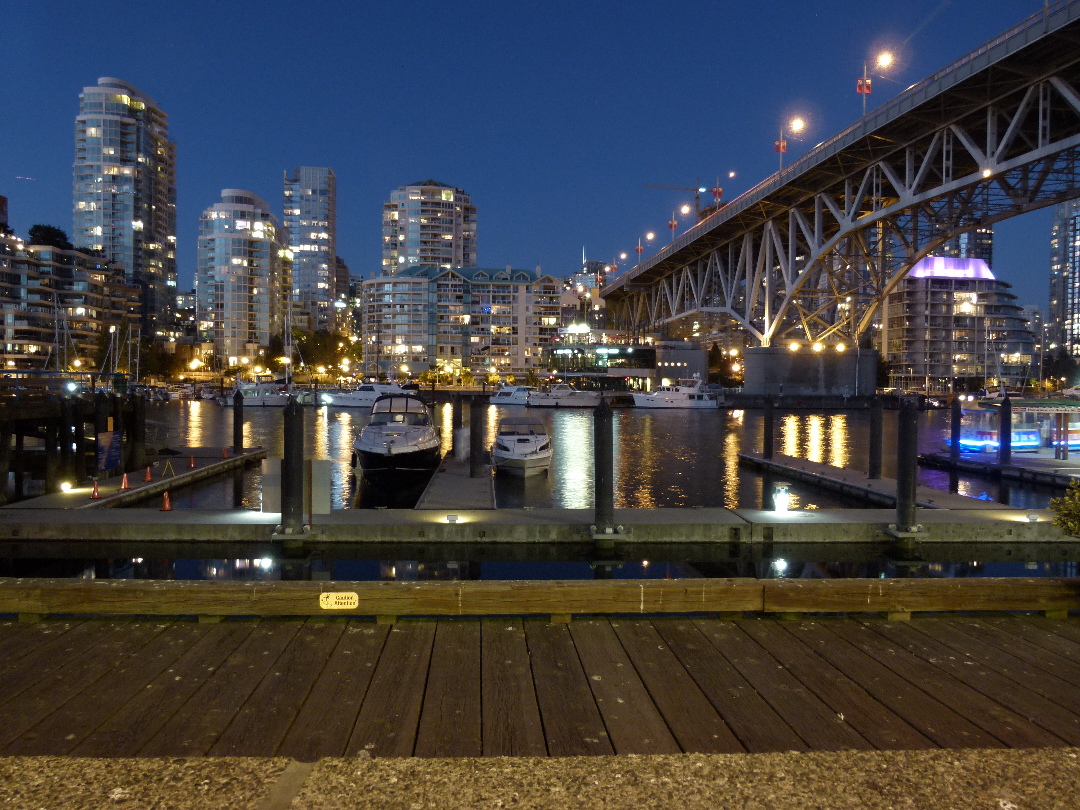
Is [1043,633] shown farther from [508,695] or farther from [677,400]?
[677,400]

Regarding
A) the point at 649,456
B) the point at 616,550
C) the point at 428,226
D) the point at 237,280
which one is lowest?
the point at 616,550

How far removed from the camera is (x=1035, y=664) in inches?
229

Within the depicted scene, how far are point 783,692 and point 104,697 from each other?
15.8 ft

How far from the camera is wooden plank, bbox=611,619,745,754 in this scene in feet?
14.9

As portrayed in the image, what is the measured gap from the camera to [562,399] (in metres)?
91.1

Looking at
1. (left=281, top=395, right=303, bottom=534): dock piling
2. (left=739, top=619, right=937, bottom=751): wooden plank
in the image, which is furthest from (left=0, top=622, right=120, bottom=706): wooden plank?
(left=281, top=395, right=303, bottom=534): dock piling

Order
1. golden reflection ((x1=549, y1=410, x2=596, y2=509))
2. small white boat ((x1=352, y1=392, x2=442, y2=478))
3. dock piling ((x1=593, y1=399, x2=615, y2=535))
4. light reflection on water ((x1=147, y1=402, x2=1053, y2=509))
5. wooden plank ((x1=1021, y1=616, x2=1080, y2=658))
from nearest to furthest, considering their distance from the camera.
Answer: wooden plank ((x1=1021, y1=616, x2=1080, y2=658)) < dock piling ((x1=593, y1=399, x2=615, y2=535)) < golden reflection ((x1=549, y1=410, x2=596, y2=509)) < light reflection on water ((x1=147, y1=402, x2=1053, y2=509)) < small white boat ((x1=352, y1=392, x2=442, y2=478))

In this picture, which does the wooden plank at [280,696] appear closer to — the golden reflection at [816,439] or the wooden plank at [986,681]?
the wooden plank at [986,681]

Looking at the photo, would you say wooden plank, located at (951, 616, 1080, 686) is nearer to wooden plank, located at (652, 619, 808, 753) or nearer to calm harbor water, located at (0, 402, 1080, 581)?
wooden plank, located at (652, 619, 808, 753)

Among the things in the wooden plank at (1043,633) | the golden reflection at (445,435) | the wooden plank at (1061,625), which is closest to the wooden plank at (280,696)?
the wooden plank at (1043,633)

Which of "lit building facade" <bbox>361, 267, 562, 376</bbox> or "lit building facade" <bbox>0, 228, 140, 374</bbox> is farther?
"lit building facade" <bbox>361, 267, 562, 376</bbox>

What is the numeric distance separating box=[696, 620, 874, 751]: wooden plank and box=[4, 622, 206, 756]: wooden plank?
447 cm

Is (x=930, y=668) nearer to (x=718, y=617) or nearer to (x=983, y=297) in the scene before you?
(x=718, y=617)

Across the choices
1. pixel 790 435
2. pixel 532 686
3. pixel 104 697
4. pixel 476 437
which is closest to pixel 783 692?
pixel 532 686
